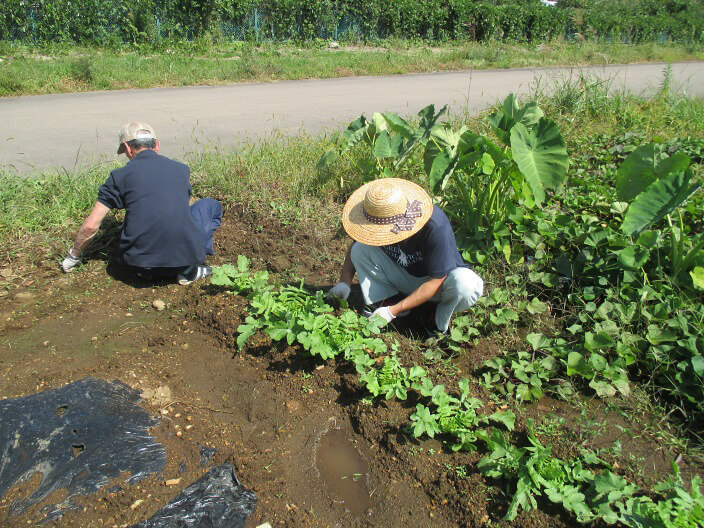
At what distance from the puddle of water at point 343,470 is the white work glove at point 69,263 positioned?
8.00 feet

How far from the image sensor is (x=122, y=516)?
2.26m

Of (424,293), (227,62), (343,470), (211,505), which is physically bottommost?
(343,470)

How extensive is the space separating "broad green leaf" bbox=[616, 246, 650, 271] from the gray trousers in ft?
2.81

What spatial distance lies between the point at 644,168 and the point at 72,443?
3441mm

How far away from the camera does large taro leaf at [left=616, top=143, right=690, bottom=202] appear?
3.25 meters

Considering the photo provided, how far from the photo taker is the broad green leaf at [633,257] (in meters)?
3.24

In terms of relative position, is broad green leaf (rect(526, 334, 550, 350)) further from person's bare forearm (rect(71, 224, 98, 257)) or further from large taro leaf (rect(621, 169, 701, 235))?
person's bare forearm (rect(71, 224, 98, 257))

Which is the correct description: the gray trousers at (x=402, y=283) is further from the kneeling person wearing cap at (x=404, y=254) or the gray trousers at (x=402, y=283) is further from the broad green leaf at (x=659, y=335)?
the broad green leaf at (x=659, y=335)

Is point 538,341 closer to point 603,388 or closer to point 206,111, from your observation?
point 603,388

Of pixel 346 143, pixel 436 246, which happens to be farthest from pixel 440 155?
pixel 346 143

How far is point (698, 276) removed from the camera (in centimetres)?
307

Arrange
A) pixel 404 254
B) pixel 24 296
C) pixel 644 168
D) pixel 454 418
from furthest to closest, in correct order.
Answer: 1. pixel 24 296
2. pixel 644 168
3. pixel 404 254
4. pixel 454 418

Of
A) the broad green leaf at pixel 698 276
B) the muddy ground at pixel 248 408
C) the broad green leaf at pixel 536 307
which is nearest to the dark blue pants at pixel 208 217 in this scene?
the muddy ground at pixel 248 408

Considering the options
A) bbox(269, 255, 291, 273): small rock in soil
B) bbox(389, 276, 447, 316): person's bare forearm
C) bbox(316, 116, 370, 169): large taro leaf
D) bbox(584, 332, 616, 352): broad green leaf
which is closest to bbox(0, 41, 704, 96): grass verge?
bbox(316, 116, 370, 169): large taro leaf
